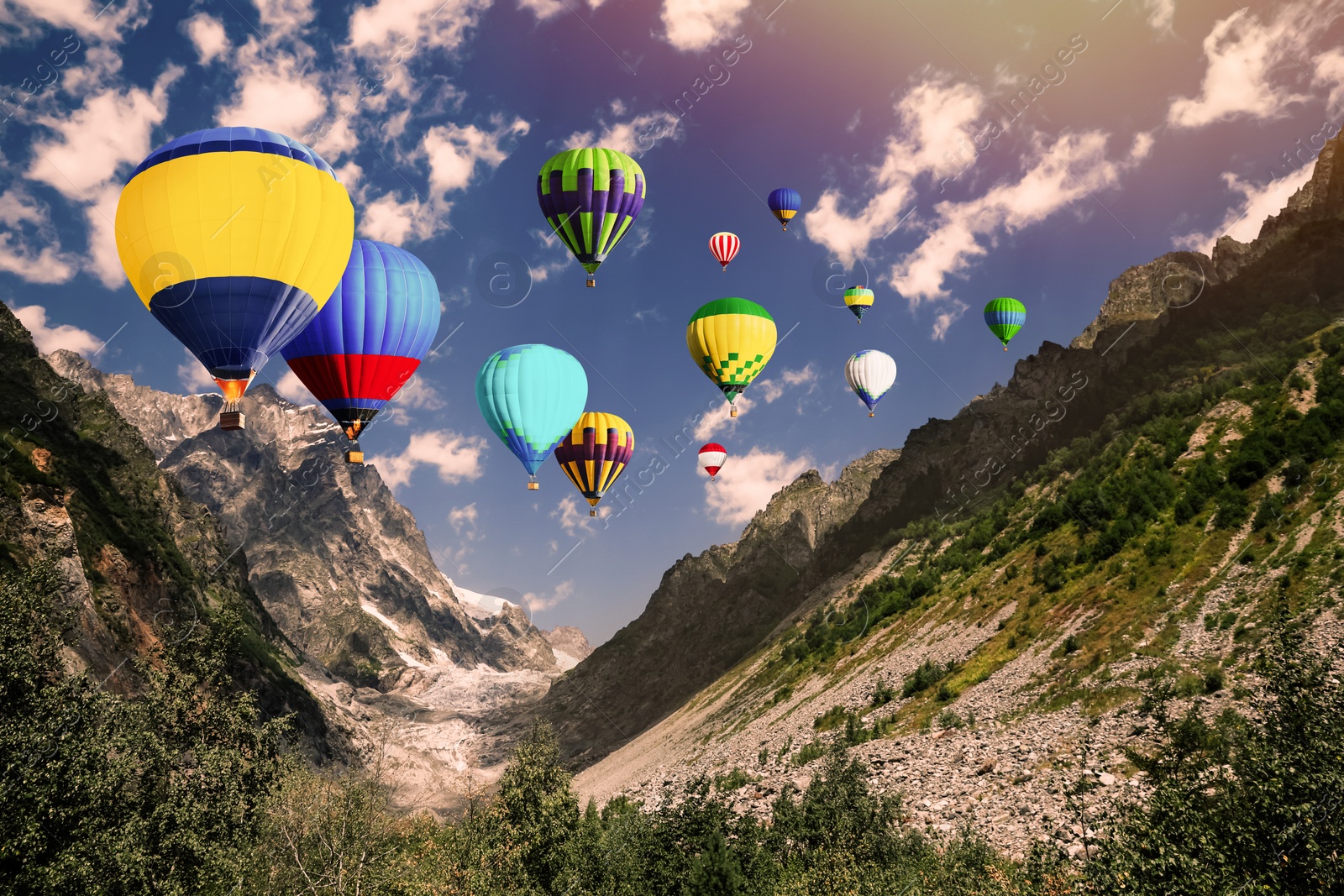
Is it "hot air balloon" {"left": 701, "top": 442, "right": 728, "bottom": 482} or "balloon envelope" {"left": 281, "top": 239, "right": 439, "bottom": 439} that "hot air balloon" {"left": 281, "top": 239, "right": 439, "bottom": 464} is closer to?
"balloon envelope" {"left": 281, "top": 239, "right": 439, "bottom": 439}

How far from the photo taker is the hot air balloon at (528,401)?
45.4 m

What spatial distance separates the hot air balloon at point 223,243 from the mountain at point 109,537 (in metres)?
9.67

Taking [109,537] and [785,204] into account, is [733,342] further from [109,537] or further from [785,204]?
[109,537]

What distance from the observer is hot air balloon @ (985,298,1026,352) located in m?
79.2

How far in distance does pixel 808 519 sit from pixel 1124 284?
286 feet

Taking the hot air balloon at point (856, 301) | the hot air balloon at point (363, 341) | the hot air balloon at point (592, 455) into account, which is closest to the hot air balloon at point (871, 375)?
the hot air balloon at point (856, 301)

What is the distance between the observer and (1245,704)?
88.6 ft

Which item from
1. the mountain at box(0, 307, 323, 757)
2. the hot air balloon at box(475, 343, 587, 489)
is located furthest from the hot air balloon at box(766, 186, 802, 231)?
the mountain at box(0, 307, 323, 757)

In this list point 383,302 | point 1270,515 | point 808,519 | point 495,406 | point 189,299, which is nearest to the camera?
point 189,299

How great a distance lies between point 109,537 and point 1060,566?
97.8 meters

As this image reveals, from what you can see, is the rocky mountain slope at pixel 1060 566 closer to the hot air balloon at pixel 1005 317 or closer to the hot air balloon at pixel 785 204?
the hot air balloon at pixel 1005 317

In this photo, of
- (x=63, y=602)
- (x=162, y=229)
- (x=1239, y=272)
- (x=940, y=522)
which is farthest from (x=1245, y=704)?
(x=1239, y=272)

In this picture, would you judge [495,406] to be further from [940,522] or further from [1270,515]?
[940,522]

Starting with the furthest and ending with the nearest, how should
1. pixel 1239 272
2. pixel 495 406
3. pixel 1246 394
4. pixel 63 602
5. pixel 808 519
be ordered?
pixel 808 519 < pixel 1239 272 < pixel 1246 394 < pixel 63 602 < pixel 495 406
